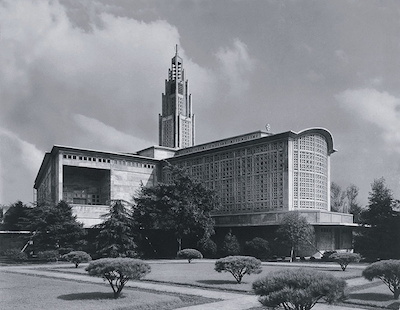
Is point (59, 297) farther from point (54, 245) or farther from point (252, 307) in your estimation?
point (54, 245)

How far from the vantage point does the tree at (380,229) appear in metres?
30.4

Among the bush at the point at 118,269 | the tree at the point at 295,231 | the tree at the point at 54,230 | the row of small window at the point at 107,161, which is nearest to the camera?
the bush at the point at 118,269

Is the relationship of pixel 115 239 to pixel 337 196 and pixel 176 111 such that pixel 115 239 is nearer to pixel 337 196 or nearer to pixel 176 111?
pixel 337 196

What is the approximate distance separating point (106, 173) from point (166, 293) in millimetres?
33949

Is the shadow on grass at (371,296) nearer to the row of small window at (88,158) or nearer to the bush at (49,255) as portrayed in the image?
the bush at (49,255)

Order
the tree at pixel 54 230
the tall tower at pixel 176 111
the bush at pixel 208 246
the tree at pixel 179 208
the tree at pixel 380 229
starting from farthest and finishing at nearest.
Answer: the tall tower at pixel 176 111 < the bush at pixel 208 246 < the tree at pixel 179 208 < the tree at pixel 54 230 < the tree at pixel 380 229

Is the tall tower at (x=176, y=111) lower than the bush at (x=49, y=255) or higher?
higher

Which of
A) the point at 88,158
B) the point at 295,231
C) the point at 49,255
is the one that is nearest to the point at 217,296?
the point at 49,255

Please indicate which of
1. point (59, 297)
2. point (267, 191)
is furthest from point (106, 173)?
point (59, 297)

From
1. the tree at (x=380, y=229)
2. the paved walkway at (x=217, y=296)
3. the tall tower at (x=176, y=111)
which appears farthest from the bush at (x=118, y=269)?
the tall tower at (x=176, y=111)

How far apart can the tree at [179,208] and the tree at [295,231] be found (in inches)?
238

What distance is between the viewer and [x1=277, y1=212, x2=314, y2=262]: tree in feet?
105

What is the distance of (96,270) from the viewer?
41.1ft

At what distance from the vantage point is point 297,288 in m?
8.40
